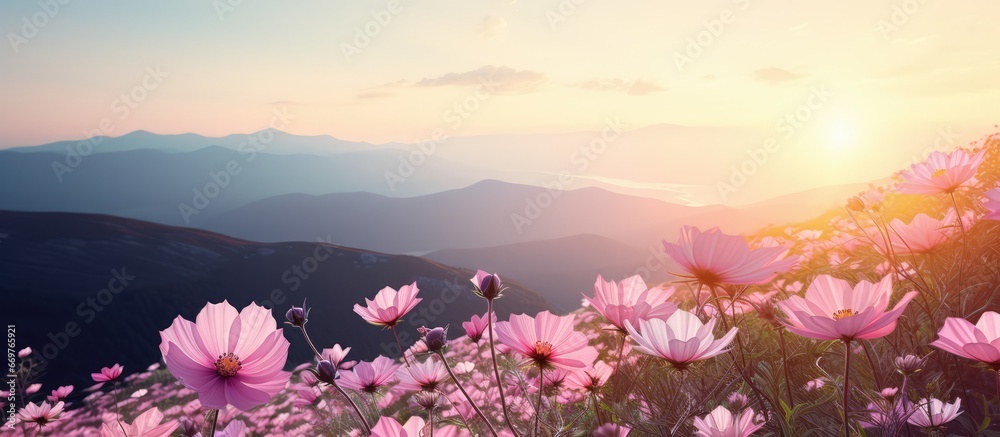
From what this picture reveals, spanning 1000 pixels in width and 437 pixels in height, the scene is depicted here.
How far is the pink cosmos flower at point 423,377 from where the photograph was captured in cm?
135

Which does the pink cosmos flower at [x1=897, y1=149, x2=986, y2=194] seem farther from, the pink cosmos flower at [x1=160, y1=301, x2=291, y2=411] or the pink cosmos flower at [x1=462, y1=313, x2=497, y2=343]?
the pink cosmos flower at [x1=160, y1=301, x2=291, y2=411]

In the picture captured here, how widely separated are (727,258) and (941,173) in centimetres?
133

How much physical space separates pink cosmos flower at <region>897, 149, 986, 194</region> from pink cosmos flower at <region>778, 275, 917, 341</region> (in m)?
1.04

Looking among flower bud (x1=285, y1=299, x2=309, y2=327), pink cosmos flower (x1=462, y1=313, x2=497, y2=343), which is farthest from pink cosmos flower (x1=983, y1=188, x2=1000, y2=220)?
flower bud (x1=285, y1=299, x2=309, y2=327)

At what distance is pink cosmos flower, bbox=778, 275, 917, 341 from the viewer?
→ 811mm

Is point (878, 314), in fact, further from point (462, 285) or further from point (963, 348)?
point (462, 285)

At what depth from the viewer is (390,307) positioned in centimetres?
150

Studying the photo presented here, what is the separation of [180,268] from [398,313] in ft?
62.8

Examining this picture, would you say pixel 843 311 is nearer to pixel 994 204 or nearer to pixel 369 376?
pixel 994 204

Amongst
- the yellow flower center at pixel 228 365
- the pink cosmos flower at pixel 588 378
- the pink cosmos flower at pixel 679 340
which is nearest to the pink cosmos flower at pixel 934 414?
the pink cosmos flower at pixel 679 340

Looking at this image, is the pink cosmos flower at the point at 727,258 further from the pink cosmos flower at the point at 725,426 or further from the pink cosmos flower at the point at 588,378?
the pink cosmos flower at the point at 588,378

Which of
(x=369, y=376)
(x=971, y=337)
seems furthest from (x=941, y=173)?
(x=369, y=376)

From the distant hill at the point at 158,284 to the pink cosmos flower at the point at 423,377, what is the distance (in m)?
9.59

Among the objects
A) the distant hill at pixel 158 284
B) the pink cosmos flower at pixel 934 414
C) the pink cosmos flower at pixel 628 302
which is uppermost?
the pink cosmos flower at pixel 628 302
